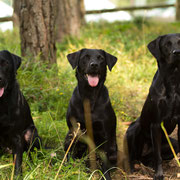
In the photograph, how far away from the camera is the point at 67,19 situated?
8.99 m

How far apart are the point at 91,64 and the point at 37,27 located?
2.18 metres

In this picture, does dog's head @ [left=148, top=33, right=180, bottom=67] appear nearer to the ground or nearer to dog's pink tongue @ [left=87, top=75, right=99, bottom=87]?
dog's pink tongue @ [left=87, top=75, right=99, bottom=87]

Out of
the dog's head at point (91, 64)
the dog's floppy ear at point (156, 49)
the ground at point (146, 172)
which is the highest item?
the dog's floppy ear at point (156, 49)

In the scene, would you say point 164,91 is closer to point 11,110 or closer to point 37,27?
point 11,110

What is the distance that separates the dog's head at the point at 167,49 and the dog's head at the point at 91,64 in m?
0.61

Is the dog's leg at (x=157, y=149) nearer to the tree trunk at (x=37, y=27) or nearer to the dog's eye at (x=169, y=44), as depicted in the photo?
the dog's eye at (x=169, y=44)

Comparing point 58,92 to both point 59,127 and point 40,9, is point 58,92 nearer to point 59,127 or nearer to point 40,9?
point 59,127

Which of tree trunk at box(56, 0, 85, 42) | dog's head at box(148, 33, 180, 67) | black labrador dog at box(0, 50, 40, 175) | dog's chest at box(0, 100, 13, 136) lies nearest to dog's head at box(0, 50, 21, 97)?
black labrador dog at box(0, 50, 40, 175)

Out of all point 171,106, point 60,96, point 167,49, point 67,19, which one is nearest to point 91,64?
point 167,49

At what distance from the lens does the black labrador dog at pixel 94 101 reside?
3404mm

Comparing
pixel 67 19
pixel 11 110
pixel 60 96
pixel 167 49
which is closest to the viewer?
pixel 167 49

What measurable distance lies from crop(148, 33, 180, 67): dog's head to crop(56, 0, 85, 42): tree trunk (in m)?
6.12

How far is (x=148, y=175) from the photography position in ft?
11.6

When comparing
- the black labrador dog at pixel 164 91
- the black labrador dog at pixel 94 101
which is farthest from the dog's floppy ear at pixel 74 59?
the black labrador dog at pixel 164 91
